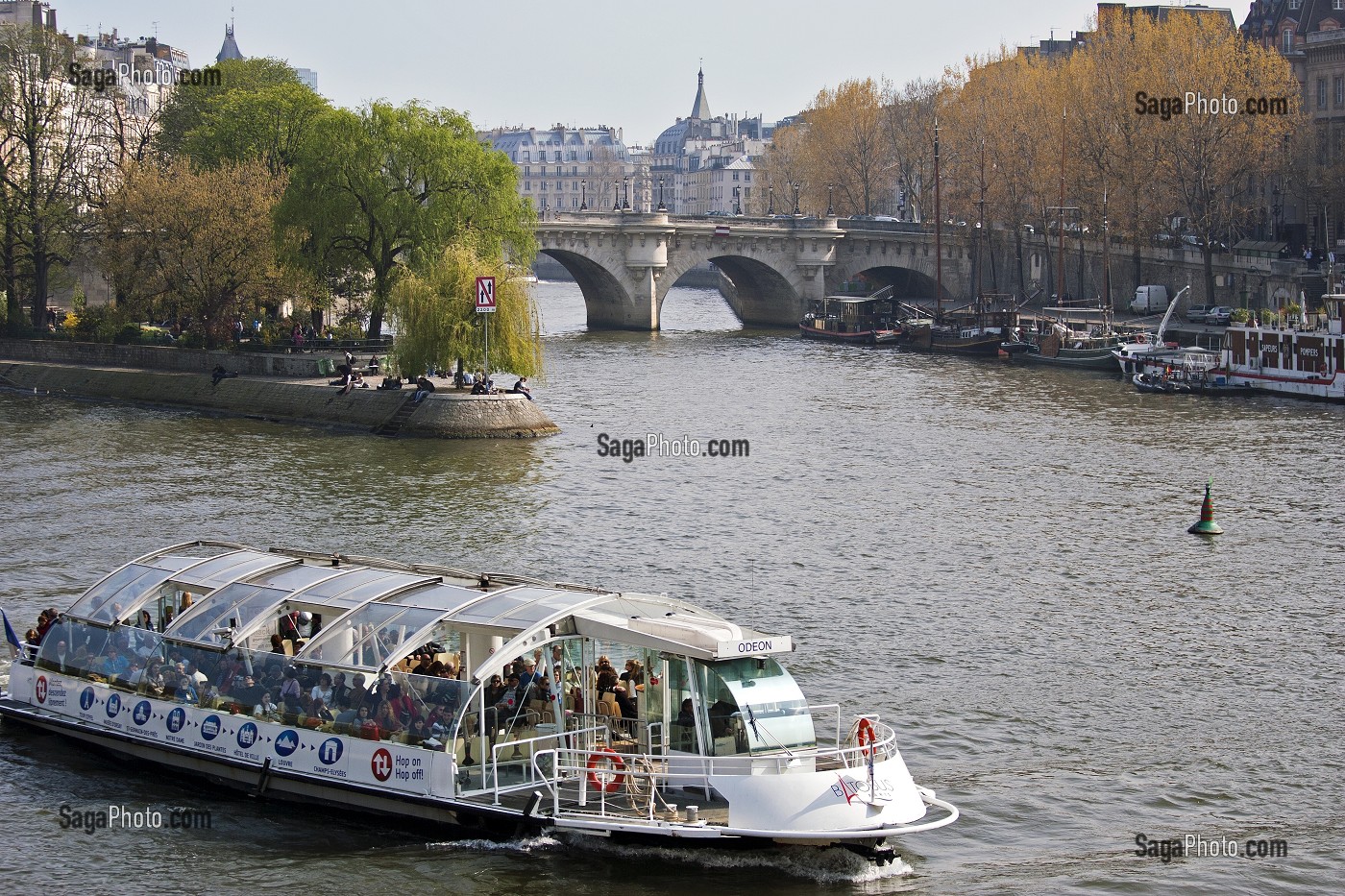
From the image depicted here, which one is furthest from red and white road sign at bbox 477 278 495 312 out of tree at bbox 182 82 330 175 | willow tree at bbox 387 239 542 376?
tree at bbox 182 82 330 175

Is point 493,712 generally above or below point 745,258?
below

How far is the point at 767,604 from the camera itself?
3412 centimetres

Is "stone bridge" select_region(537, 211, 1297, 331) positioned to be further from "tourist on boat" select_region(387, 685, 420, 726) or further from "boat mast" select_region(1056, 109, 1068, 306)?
"tourist on boat" select_region(387, 685, 420, 726)

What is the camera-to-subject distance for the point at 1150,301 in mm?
95750

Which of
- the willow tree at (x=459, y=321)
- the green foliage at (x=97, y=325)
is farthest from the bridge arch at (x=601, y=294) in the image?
the willow tree at (x=459, y=321)

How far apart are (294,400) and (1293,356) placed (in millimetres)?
38409

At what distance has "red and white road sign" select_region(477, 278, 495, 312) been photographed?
57438 mm

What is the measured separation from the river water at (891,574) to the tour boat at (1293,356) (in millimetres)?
1503

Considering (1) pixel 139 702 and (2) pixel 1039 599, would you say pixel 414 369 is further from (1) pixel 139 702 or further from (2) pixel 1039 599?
(1) pixel 139 702

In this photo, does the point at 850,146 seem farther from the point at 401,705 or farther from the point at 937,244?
the point at 401,705

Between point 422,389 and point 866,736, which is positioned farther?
point 422,389

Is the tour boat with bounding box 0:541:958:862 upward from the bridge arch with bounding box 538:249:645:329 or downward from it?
downward

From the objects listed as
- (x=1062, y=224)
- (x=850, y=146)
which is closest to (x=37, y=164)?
(x=1062, y=224)

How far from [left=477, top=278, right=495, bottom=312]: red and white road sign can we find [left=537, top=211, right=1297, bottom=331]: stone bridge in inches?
1603
